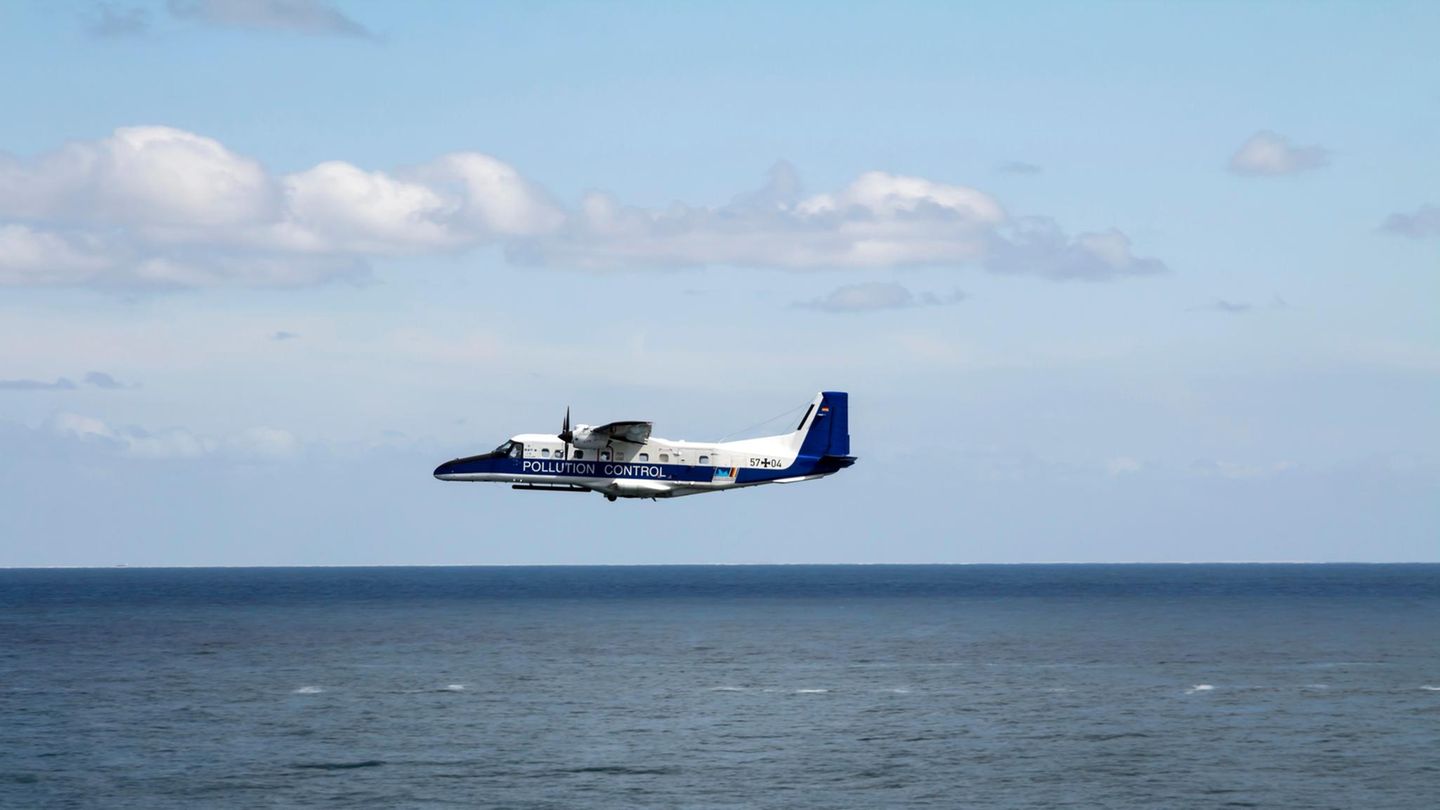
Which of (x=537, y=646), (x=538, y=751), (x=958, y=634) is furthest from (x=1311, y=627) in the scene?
(x=538, y=751)

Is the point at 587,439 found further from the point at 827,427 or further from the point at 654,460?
the point at 827,427

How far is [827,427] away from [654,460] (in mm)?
9654

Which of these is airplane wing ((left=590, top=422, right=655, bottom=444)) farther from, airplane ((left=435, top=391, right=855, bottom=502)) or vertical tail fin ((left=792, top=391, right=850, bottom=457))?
vertical tail fin ((left=792, top=391, right=850, bottom=457))

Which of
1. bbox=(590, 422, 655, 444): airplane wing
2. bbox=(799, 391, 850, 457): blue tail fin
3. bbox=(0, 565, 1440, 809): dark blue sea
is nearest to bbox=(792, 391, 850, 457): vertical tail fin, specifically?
bbox=(799, 391, 850, 457): blue tail fin

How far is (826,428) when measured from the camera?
8100 centimetres

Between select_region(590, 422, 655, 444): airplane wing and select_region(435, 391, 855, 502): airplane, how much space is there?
0.05 metres

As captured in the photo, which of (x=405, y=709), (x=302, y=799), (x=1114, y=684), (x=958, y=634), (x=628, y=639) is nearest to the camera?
(x=302, y=799)

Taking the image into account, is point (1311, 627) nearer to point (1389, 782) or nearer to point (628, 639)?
point (628, 639)

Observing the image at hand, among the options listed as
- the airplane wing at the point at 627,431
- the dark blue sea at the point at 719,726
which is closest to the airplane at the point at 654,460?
the airplane wing at the point at 627,431

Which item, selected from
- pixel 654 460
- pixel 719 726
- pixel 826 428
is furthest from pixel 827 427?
pixel 719 726

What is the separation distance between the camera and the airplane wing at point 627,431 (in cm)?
7681

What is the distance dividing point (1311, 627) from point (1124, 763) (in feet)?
414

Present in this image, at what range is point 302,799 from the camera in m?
74.9

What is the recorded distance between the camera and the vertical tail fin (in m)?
80.9
